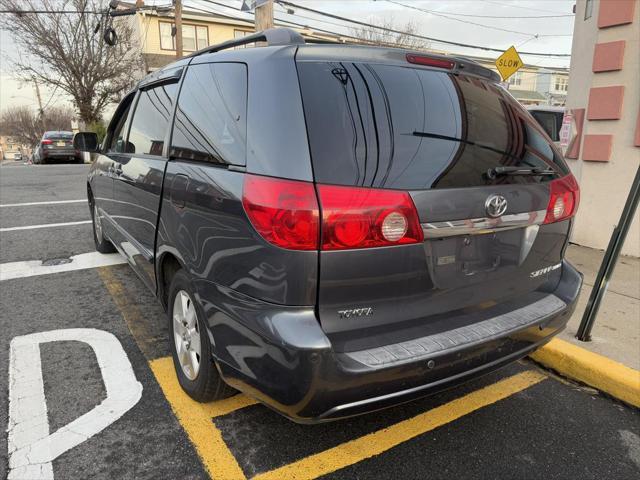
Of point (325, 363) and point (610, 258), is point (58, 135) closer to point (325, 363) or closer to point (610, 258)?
point (610, 258)

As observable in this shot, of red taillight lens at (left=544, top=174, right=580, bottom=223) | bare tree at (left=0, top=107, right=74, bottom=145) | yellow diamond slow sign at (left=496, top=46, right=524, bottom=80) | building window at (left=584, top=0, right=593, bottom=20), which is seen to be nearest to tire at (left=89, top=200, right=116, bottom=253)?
red taillight lens at (left=544, top=174, right=580, bottom=223)

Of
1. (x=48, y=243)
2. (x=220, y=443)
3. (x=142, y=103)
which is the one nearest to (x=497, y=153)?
(x=220, y=443)

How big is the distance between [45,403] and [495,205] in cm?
254

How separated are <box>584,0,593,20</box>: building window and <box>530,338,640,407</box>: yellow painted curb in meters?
4.47

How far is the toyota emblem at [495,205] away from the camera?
6.73 ft

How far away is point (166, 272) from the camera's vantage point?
9.59 ft

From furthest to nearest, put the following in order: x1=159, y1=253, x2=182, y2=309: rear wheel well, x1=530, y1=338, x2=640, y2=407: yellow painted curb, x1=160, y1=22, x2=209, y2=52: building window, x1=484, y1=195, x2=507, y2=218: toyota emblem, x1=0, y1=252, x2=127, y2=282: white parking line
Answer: x1=160, y1=22, x2=209, y2=52: building window → x1=0, y1=252, x2=127, y2=282: white parking line → x1=530, y1=338, x2=640, y2=407: yellow painted curb → x1=159, y1=253, x2=182, y2=309: rear wheel well → x1=484, y1=195, x2=507, y2=218: toyota emblem

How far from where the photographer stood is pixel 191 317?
2549 millimetres

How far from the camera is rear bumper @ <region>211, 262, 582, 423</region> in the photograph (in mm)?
1756

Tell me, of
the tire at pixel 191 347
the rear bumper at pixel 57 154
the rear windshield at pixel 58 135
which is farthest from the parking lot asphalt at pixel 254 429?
the rear windshield at pixel 58 135

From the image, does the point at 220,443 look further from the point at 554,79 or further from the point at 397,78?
the point at 554,79

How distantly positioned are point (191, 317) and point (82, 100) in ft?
108

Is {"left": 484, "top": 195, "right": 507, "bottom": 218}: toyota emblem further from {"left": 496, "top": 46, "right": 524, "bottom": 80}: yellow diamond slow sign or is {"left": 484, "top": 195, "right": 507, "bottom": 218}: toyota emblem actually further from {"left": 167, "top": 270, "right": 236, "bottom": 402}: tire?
{"left": 496, "top": 46, "right": 524, "bottom": 80}: yellow diamond slow sign

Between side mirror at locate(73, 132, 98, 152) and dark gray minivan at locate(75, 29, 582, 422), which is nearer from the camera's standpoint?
dark gray minivan at locate(75, 29, 582, 422)
